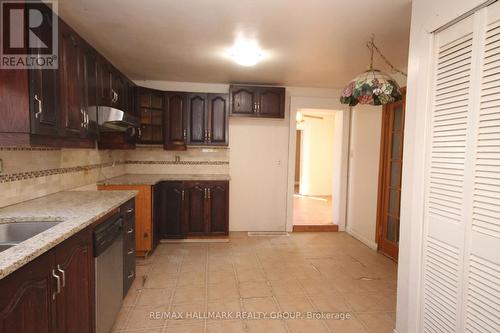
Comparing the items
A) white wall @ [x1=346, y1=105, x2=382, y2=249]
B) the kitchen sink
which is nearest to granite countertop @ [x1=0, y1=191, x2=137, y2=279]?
the kitchen sink

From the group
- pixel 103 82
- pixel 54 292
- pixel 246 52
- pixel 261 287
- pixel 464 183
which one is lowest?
pixel 261 287

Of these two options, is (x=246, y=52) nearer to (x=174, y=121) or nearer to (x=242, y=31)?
(x=242, y=31)

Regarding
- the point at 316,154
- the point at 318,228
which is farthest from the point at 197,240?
the point at 316,154

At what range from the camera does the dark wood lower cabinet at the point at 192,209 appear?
12.8 feet

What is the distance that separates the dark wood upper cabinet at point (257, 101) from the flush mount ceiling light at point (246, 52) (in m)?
0.97

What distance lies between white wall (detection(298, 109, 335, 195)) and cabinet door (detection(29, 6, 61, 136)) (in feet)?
22.1

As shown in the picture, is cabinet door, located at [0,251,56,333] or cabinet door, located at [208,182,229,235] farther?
cabinet door, located at [208,182,229,235]

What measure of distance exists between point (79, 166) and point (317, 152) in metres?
6.19

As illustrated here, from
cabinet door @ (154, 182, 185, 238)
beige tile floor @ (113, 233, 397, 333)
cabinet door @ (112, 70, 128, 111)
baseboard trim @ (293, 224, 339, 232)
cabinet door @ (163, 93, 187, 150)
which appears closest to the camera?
beige tile floor @ (113, 233, 397, 333)

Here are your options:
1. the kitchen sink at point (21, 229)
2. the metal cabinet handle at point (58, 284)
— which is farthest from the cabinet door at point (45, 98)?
the metal cabinet handle at point (58, 284)

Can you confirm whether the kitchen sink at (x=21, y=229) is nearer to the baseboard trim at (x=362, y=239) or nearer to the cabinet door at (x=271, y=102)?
the cabinet door at (x=271, y=102)

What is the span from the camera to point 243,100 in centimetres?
420

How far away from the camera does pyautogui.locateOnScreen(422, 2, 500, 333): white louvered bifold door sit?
136cm

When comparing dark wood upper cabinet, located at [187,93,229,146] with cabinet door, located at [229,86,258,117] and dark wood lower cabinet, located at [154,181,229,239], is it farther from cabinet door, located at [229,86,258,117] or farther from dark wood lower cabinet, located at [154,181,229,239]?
dark wood lower cabinet, located at [154,181,229,239]
